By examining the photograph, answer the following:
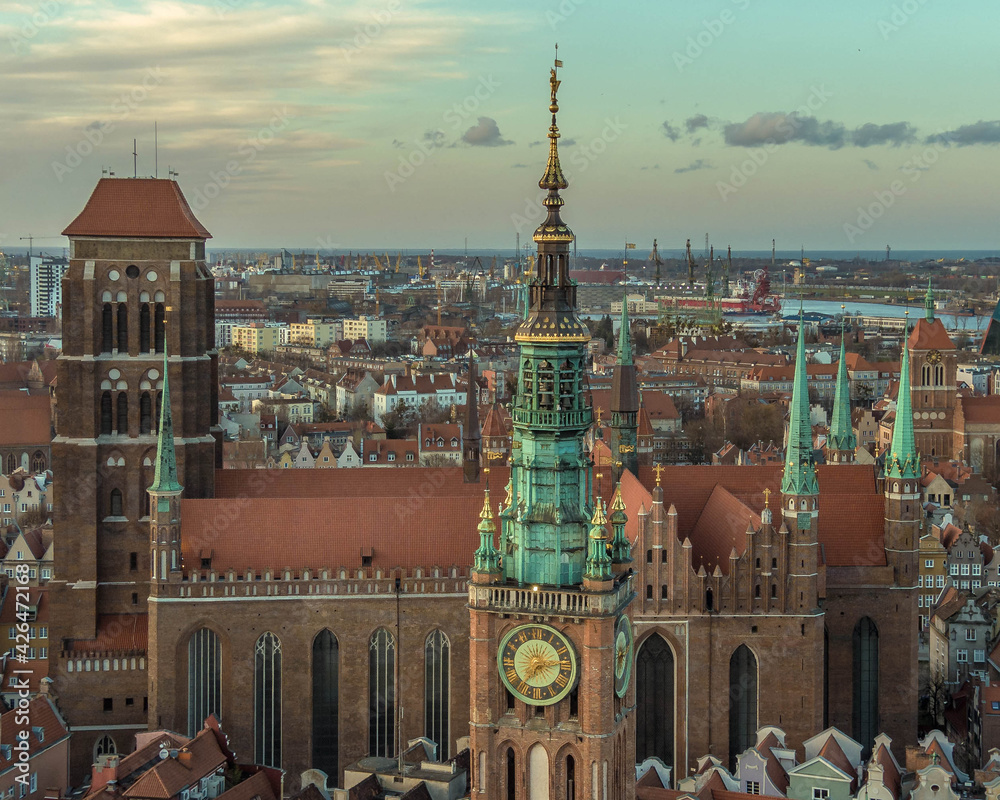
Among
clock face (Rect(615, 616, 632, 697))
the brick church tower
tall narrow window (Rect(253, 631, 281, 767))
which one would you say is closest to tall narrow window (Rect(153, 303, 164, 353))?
the brick church tower

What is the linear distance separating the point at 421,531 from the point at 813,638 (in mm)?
18428

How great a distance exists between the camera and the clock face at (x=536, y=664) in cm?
4712

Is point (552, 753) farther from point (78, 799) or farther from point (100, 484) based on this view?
point (100, 484)

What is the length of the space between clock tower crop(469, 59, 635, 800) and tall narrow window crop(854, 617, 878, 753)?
2866cm

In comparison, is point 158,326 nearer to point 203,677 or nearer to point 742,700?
point 203,677

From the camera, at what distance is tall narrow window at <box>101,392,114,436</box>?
73.7m

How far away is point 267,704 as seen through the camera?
7150 cm

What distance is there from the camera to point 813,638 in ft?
228

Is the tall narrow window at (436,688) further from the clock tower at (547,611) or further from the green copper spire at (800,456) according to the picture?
the clock tower at (547,611)

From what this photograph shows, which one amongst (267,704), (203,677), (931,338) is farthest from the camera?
(931,338)

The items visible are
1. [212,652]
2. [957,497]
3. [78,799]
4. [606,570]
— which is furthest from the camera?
[957,497]

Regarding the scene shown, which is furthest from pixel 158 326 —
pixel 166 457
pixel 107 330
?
pixel 166 457

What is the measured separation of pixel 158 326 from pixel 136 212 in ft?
18.0

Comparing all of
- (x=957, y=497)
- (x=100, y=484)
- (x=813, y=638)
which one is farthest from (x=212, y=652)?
(x=957, y=497)
